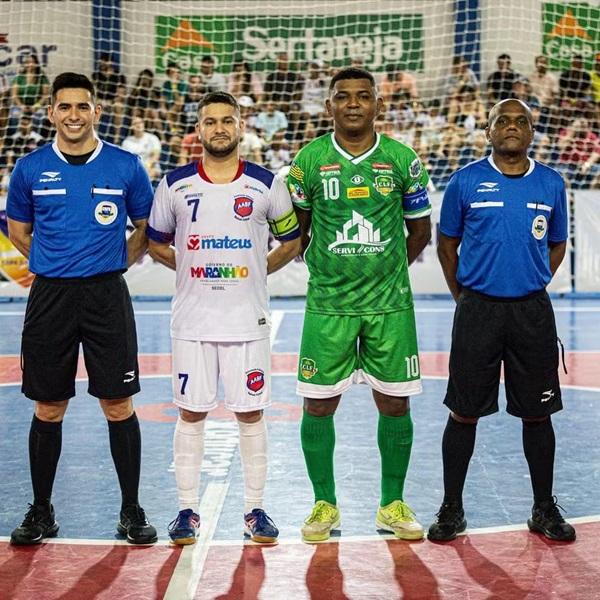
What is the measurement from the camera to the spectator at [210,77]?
18062mm

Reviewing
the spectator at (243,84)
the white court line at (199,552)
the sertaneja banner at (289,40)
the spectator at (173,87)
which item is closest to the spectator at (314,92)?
the spectator at (243,84)

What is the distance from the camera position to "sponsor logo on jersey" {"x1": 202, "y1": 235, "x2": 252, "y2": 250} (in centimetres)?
542

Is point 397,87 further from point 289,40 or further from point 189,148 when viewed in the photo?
point 189,148

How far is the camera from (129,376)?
5551 mm

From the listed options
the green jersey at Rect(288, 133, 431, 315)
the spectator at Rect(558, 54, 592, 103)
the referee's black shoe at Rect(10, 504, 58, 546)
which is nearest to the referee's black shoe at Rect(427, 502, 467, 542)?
the green jersey at Rect(288, 133, 431, 315)

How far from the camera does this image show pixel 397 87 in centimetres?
1816

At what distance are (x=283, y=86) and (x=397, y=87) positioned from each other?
1.87 metres

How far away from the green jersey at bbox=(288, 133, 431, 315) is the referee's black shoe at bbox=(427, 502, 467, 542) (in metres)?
1.02

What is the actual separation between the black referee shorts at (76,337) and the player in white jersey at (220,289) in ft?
0.88

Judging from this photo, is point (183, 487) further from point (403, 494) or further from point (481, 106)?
point (481, 106)

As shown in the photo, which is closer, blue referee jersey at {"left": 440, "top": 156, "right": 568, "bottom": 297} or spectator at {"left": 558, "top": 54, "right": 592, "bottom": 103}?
blue referee jersey at {"left": 440, "top": 156, "right": 568, "bottom": 297}

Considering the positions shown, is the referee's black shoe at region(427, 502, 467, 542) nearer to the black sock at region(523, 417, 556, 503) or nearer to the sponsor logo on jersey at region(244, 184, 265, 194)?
the black sock at region(523, 417, 556, 503)

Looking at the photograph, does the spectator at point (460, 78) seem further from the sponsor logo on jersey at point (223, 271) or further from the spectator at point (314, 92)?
the sponsor logo on jersey at point (223, 271)

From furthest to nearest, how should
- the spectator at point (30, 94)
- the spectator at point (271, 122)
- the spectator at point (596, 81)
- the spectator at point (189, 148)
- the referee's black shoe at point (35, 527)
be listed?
the spectator at point (596, 81), the spectator at point (271, 122), the spectator at point (30, 94), the spectator at point (189, 148), the referee's black shoe at point (35, 527)
